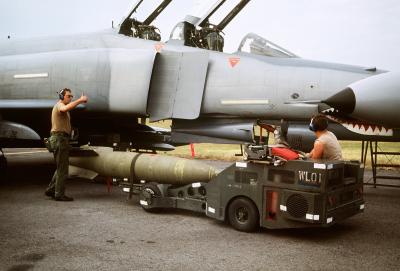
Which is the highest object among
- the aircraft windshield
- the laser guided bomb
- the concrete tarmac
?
the aircraft windshield

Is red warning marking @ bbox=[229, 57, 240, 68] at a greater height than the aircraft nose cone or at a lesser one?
greater

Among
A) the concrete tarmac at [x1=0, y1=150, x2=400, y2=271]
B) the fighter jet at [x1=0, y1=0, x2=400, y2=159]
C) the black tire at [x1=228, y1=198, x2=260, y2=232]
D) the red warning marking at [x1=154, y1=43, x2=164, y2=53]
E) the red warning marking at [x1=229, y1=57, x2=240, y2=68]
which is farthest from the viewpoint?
the red warning marking at [x1=154, y1=43, x2=164, y2=53]

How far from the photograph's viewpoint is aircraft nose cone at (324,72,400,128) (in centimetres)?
455

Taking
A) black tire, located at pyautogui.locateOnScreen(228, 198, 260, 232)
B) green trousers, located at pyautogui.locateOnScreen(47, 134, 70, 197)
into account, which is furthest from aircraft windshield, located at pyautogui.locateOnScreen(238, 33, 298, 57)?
green trousers, located at pyautogui.locateOnScreen(47, 134, 70, 197)

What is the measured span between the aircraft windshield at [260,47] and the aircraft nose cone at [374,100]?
277cm

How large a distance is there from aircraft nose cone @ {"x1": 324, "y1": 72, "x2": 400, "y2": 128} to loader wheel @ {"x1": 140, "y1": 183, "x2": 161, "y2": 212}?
2.74m

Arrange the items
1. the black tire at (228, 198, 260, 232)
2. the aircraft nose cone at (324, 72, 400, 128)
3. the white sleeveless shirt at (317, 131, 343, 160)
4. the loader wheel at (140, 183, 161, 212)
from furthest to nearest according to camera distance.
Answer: the loader wheel at (140, 183, 161, 212) < the white sleeveless shirt at (317, 131, 343, 160) < the black tire at (228, 198, 260, 232) < the aircraft nose cone at (324, 72, 400, 128)

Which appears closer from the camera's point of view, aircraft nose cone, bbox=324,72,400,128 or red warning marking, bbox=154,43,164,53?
aircraft nose cone, bbox=324,72,400,128

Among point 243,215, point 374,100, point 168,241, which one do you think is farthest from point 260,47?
point 168,241

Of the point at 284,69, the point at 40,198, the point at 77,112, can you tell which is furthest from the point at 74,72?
the point at 284,69

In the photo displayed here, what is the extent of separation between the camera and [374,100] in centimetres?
460

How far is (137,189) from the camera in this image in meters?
6.42

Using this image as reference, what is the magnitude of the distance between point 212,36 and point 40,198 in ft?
14.9

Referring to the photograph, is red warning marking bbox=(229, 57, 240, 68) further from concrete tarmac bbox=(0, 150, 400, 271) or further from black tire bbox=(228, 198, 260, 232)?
black tire bbox=(228, 198, 260, 232)
